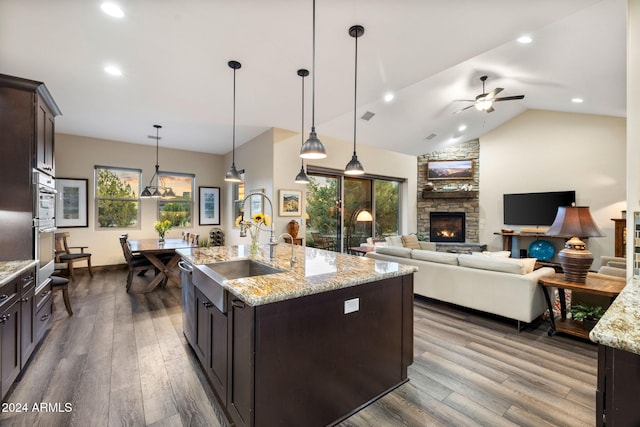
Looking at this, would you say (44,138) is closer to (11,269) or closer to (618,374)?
(11,269)

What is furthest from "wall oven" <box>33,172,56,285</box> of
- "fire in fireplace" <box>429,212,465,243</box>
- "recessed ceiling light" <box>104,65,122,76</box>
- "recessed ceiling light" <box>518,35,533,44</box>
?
"fire in fireplace" <box>429,212,465,243</box>

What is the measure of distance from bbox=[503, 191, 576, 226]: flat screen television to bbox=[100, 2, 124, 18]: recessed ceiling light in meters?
8.38

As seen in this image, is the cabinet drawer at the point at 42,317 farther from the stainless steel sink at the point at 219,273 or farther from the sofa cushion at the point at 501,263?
the sofa cushion at the point at 501,263

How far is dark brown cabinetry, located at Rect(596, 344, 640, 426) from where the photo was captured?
3.03ft

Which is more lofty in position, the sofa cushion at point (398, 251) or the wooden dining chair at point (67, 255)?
the sofa cushion at point (398, 251)

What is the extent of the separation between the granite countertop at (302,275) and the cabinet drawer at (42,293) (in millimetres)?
1390

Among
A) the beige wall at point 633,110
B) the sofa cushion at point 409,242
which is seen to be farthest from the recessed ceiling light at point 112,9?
the sofa cushion at point 409,242

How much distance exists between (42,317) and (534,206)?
30.0 ft

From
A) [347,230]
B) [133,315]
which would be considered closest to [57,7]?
[133,315]

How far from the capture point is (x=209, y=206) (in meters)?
7.48

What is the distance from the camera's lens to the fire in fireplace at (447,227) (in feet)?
26.6

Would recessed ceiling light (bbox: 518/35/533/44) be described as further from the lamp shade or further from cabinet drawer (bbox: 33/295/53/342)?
cabinet drawer (bbox: 33/295/53/342)

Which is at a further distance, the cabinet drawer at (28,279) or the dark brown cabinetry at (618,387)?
the cabinet drawer at (28,279)

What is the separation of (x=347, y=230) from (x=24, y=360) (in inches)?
224
